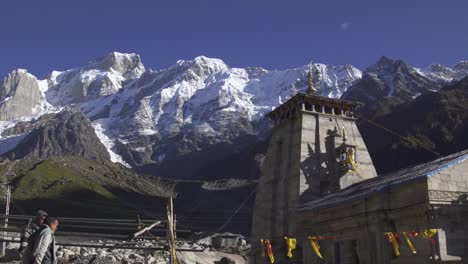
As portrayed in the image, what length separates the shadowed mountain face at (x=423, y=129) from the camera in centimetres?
12662

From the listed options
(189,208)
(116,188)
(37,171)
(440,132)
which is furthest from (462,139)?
(37,171)

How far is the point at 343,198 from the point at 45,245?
19.3 meters

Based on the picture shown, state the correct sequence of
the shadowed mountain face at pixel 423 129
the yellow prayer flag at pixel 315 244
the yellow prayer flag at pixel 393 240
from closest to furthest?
the yellow prayer flag at pixel 393 240 < the yellow prayer flag at pixel 315 244 < the shadowed mountain face at pixel 423 129

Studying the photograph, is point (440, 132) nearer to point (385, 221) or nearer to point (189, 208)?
point (189, 208)

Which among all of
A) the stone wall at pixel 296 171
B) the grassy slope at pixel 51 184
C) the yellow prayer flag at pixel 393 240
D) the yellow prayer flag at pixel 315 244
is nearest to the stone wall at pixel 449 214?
the yellow prayer flag at pixel 393 240

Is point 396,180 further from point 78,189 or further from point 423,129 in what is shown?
point 78,189

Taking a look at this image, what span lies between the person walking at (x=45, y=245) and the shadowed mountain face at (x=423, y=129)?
115 meters

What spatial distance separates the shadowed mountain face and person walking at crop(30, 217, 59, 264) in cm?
11458

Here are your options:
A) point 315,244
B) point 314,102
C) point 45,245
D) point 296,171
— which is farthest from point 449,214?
point 314,102

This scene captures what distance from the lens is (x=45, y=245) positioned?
469 inches

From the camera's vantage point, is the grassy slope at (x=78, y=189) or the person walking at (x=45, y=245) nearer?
the person walking at (x=45, y=245)

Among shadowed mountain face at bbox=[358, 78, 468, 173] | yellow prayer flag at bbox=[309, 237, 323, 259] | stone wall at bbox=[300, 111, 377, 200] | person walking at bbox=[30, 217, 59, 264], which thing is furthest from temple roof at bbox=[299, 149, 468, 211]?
A: shadowed mountain face at bbox=[358, 78, 468, 173]

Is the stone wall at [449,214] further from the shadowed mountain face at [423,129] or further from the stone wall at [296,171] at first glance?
the shadowed mountain face at [423,129]

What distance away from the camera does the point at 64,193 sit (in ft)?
437
